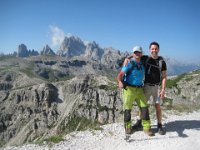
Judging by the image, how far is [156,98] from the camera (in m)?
14.2

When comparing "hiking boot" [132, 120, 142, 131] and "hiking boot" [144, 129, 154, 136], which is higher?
"hiking boot" [132, 120, 142, 131]

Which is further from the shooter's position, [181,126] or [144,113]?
[181,126]

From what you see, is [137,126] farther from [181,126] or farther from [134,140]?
[181,126]

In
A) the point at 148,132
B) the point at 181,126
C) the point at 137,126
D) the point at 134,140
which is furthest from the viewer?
the point at 181,126

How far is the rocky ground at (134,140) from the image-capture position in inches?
509

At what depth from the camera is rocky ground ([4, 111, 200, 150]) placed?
42.4 ft

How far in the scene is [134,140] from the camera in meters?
13.7

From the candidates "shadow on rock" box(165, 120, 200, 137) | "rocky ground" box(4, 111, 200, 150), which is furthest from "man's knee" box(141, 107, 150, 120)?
"shadow on rock" box(165, 120, 200, 137)

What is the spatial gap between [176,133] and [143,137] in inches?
70.2

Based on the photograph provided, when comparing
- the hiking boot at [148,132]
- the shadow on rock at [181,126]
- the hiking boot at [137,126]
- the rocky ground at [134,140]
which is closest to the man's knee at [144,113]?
the hiking boot at [148,132]

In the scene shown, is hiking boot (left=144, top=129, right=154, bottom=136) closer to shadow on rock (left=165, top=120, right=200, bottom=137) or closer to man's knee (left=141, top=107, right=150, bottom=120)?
man's knee (left=141, top=107, right=150, bottom=120)

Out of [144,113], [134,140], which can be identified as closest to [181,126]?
[144,113]

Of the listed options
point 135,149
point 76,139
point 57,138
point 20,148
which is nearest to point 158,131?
point 135,149

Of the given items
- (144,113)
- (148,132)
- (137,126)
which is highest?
(144,113)
